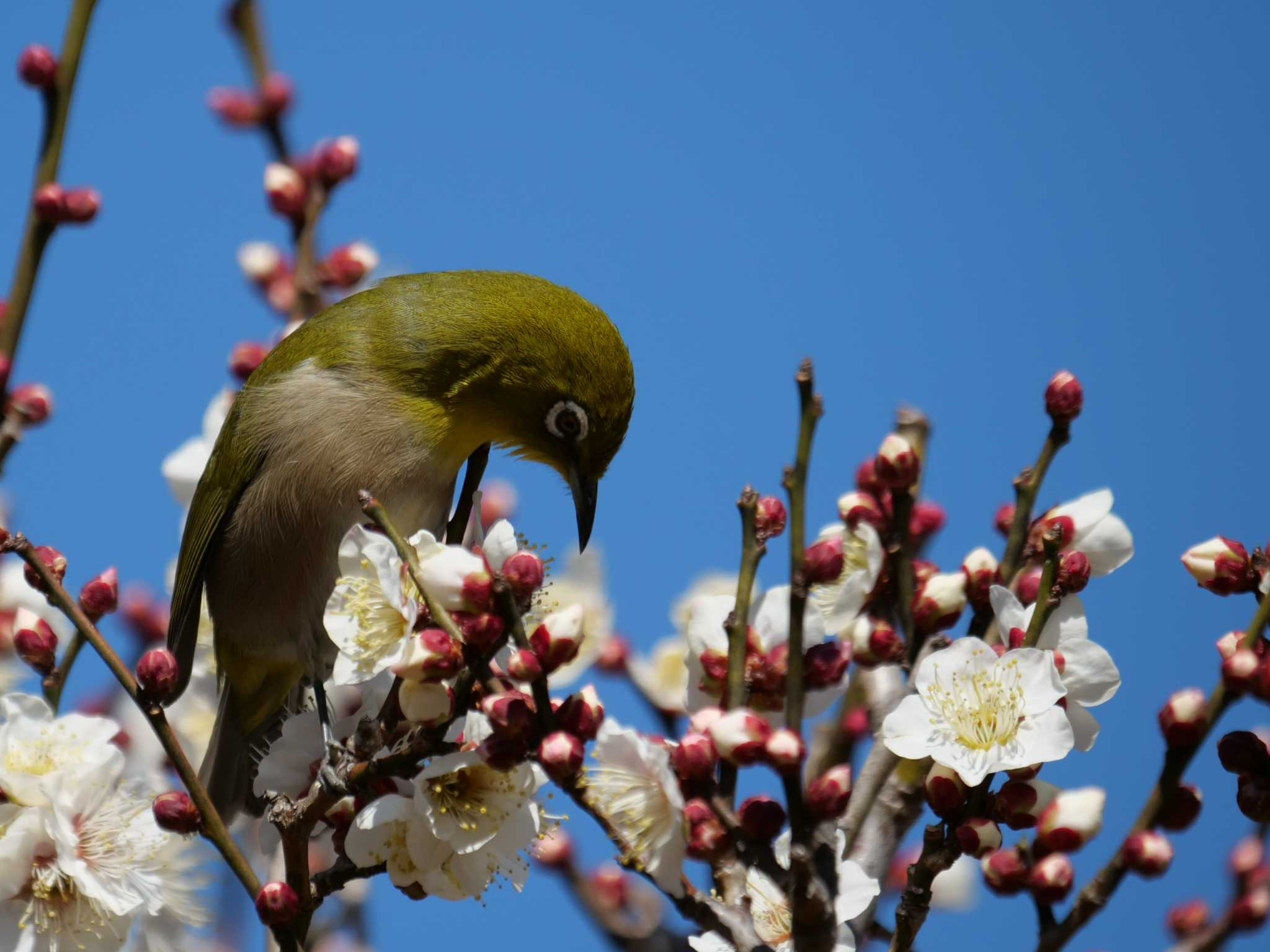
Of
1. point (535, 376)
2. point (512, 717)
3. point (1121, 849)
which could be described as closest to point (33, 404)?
point (535, 376)

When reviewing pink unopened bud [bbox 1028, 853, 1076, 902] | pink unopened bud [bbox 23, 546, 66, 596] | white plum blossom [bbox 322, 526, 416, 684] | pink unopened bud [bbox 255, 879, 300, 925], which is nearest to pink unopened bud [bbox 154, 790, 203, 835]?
pink unopened bud [bbox 255, 879, 300, 925]

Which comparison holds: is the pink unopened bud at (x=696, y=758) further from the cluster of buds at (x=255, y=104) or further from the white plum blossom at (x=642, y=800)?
the cluster of buds at (x=255, y=104)

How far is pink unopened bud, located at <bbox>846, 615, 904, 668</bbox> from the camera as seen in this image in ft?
8.51

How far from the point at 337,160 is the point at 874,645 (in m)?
3.12

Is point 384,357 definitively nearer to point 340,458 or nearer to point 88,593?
point 340,458

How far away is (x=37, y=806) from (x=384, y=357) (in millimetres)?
A: 1887

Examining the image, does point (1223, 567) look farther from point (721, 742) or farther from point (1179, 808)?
point (721, 742)

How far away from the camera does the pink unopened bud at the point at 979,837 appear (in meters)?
2.20

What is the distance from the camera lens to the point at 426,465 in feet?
13.5

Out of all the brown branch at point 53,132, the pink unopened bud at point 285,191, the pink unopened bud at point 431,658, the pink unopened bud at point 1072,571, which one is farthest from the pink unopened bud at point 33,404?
the pink unopened bud at point 1072,571

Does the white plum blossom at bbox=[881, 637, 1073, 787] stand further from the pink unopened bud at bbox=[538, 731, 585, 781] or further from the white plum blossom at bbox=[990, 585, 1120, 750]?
the pink unopened bud at bbox=[538, 731, 585, 781]

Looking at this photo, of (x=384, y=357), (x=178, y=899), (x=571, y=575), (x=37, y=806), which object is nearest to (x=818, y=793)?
(x=37, y=806)

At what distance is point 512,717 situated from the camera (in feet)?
7.26

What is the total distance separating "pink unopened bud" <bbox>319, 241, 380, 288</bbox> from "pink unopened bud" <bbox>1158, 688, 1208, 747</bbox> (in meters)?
3.49
